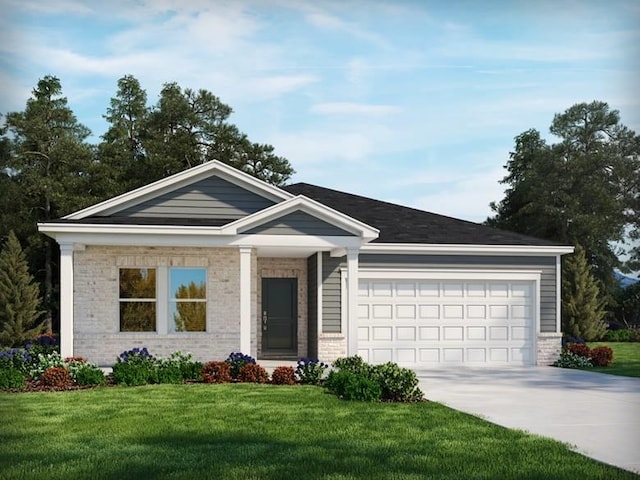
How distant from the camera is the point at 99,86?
446cm

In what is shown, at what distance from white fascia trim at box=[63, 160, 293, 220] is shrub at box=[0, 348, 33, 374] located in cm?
367

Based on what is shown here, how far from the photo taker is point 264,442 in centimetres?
880

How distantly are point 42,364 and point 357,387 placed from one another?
6.46 meters

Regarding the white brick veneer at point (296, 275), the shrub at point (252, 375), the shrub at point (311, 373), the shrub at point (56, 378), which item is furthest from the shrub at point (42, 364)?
the white brick veneer at point (296, 275)

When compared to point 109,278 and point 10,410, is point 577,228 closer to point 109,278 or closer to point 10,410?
point 109,278

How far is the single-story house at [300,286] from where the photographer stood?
17109 mm

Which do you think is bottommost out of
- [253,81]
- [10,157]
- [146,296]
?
[146,296]

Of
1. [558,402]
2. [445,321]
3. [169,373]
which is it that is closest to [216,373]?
[169,373]

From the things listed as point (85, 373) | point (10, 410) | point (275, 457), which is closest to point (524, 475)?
point (275, 457)

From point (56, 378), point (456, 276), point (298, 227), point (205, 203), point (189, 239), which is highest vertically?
point (205, 203)

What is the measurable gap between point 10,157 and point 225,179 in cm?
1883

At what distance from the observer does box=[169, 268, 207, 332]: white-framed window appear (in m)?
18.7

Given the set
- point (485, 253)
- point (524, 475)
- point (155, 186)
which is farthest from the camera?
point (485, 253)

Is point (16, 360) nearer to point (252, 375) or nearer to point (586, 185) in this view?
point (252, 375)
